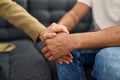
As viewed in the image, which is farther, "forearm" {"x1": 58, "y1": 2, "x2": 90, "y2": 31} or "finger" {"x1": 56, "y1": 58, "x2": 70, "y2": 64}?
"forearm" {"x1": 58, "y1": 2, "x2": 90, "y2": 31}

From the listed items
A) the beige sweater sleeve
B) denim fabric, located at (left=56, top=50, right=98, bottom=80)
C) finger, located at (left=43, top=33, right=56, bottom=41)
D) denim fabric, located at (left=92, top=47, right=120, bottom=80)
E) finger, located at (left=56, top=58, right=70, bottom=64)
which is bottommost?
denim fabric, located at (left=56, top=50, right=98, bottom=80)

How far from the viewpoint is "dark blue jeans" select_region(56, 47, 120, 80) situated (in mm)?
1051

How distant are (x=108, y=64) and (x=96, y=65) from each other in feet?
0.33

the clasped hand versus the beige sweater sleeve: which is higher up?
the beige sweater sleeve

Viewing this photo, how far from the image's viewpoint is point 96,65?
3.81 feet

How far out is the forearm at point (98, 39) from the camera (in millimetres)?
1229

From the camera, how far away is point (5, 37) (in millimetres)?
1983

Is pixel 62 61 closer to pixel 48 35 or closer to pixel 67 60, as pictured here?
pixel 67 60

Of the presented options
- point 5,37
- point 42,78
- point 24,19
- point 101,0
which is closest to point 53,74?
point 42,78

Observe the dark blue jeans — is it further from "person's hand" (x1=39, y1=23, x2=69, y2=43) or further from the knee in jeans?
"person's hand" (x1=39, y1=23, x2=69, y2=43)

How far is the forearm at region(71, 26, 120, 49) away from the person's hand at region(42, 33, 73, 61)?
4 cm

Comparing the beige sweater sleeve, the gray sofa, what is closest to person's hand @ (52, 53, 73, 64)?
the beige sweater sleeve

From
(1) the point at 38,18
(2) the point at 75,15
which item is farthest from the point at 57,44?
(1) the point at 38,18

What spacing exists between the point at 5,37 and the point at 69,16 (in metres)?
0.67
